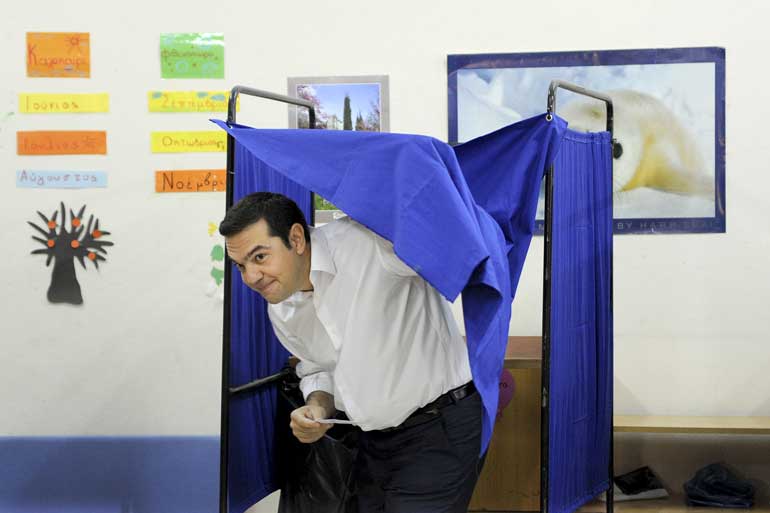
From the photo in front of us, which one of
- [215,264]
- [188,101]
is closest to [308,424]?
[215,264]

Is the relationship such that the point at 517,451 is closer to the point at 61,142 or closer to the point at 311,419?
the point at 311,419

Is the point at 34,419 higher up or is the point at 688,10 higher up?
the point at 688,10

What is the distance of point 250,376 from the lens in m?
2.44

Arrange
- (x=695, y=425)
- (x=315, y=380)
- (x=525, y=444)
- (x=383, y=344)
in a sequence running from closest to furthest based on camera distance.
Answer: (x=383, y=344), (x=315, y=380), (x=525, y=444), (x=695, y=425)

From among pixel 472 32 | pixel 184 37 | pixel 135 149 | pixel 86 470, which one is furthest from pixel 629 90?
pixel 86 470

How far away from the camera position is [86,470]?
3.54 metres

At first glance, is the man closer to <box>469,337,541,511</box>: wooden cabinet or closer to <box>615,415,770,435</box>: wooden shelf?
<box>469,337,541,511</box>: wooden cabinet

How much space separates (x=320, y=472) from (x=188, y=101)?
74.2 inches

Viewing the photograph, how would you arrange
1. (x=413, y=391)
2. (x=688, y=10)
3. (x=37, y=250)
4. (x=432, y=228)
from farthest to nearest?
(x=37, y=250), (x=688, y=10), (x=413, y=391), (x=432, y=228)

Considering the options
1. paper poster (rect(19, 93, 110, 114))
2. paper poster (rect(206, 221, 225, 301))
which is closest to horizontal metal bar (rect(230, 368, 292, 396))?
paper poster (rect(206, 221, 225, 301))

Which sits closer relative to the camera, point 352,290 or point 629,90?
point 352,290

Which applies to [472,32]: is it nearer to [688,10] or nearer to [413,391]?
[688,10]

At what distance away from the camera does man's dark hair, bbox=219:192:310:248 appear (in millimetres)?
1906

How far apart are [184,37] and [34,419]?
1.77 m
